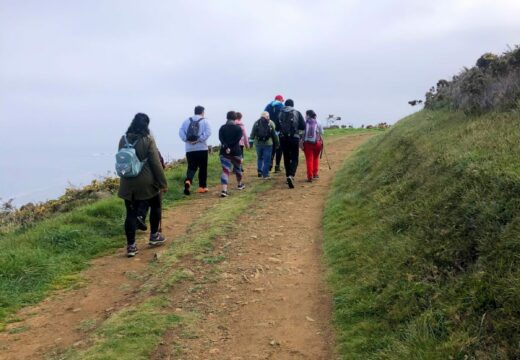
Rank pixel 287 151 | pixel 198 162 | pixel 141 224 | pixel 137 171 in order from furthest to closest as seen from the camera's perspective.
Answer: pixel 287 151, pixel 198 162, pixel 141 224, pixel 137 171

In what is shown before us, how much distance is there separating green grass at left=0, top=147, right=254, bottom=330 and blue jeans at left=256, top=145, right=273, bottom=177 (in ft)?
14.4

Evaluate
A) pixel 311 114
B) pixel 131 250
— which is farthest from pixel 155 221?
pixel 311 114

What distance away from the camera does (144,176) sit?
8203 mm

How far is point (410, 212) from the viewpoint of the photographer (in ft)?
21.9

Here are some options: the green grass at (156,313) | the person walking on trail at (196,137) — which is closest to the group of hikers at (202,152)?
the person walking on trail at (196,137)

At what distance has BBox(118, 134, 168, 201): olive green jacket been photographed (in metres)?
8.15

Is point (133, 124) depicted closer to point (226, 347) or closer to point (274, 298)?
point (274, 298)

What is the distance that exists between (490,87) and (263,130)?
18.2 ft

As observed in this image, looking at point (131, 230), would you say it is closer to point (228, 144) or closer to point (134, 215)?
point (134, 215)

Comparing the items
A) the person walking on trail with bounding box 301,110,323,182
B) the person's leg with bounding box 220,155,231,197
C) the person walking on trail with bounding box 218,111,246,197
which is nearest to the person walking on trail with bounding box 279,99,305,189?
the person walking on trail with bounding box 301,110,323,182

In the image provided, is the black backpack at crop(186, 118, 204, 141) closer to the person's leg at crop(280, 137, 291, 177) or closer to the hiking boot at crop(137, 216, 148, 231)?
the person's leg at crop(280, 137, 291, 177)

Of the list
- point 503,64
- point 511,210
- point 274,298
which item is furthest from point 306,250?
point 503,64

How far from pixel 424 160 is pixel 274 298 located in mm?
3703

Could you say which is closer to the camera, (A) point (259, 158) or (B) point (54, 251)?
(B) point (54, 251)
